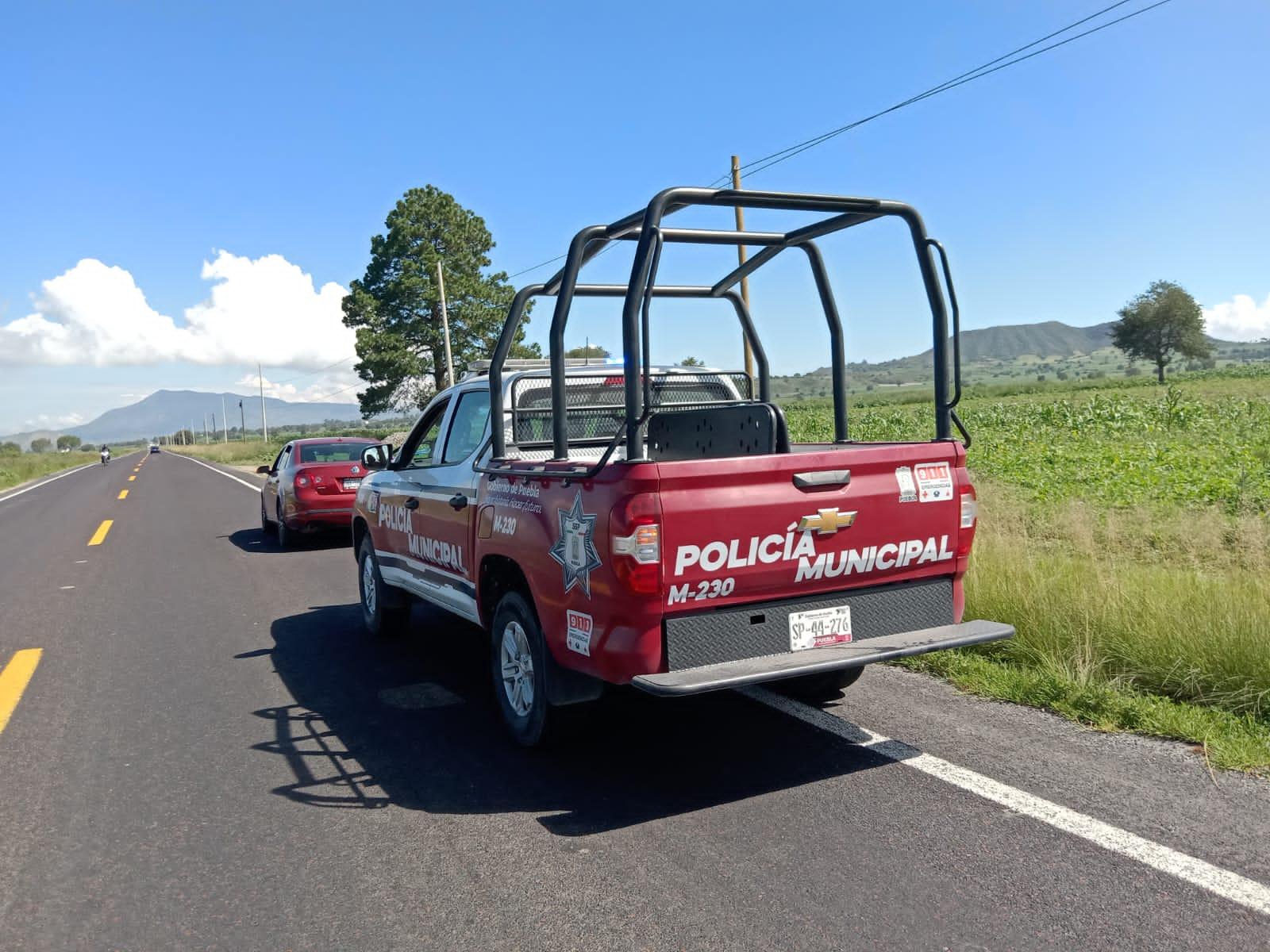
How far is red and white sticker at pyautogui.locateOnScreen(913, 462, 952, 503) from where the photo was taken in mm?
4301

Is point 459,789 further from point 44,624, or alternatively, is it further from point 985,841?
point 44,624

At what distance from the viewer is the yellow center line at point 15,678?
19.0ft

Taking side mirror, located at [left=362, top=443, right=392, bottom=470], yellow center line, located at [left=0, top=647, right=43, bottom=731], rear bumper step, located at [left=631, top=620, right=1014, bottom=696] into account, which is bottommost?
yellow center line, located at [left=0, top=647, right=43, bottom=731]

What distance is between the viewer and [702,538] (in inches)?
149

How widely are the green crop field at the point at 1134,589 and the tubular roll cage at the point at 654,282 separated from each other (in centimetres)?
155

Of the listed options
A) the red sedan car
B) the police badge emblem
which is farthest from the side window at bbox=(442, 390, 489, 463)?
the red sedan car

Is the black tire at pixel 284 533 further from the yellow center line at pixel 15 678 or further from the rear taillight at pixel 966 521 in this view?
the rear taillight at pixel 966 521

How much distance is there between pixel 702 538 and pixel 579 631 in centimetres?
69

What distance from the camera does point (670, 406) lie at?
17.6 ft

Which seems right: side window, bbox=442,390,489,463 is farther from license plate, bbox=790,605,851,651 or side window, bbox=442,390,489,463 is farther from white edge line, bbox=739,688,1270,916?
white edge line, bbox=739,688,1270,916

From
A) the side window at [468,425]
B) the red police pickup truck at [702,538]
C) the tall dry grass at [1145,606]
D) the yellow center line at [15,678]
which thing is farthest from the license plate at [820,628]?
the yellow center line at [15,678]

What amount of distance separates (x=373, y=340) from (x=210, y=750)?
159 feet

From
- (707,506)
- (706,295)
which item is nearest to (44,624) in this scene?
(706,295)

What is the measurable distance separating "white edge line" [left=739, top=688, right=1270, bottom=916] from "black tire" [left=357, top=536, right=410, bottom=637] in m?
3.32
